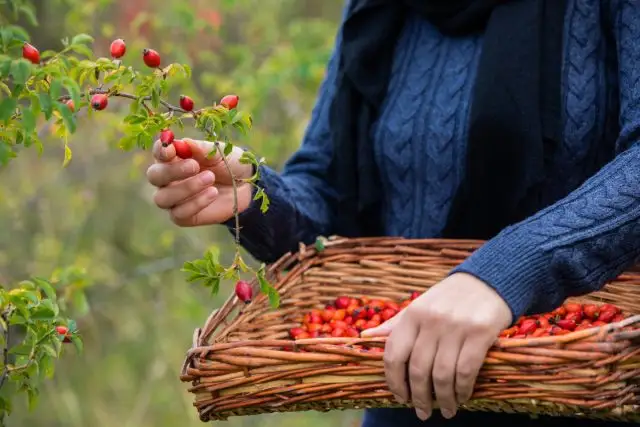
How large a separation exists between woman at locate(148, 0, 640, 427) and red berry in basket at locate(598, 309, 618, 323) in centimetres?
Answer: 10

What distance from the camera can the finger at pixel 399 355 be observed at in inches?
49.9

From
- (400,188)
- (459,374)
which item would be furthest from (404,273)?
(459,374)

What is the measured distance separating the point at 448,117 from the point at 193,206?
45cm

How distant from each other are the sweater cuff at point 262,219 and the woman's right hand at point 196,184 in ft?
0.13

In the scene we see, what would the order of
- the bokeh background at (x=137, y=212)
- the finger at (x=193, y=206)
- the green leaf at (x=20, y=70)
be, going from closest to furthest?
the green leaf at (x=20, y=70) < the finger at (x=193, y=206) < the bokeh background at (x=137, y=212)

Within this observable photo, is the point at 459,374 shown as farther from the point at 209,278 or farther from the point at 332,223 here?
the point at 332,223

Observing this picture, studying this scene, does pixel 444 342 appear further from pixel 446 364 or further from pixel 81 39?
pixel 81 39

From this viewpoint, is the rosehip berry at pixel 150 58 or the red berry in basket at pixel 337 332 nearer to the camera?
the rosehip berry at pixel 150 58

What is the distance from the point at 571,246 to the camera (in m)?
1.35

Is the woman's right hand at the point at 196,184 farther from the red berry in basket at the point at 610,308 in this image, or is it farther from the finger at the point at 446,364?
the red berry in basket at the point at 610,308

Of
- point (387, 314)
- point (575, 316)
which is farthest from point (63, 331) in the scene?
point (575, 316)

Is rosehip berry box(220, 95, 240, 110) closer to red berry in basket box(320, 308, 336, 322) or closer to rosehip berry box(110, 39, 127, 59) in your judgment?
rosehip berry box(110, 39, 127, 59)

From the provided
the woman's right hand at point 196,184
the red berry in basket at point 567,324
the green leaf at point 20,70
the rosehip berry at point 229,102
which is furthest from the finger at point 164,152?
the red berry in basket at point 567,324

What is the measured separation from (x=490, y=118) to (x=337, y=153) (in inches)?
13.7
